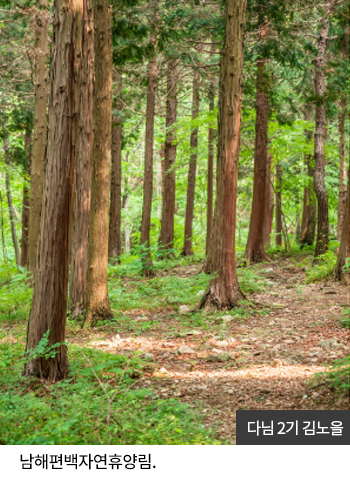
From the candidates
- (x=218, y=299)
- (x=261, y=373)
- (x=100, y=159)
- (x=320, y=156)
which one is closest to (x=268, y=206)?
(x=320, y=156)

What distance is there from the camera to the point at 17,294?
1083 cm

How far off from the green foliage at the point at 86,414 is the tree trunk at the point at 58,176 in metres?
0.47

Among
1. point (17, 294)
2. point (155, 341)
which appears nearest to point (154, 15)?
point (17, 294)

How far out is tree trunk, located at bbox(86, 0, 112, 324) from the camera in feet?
30.2

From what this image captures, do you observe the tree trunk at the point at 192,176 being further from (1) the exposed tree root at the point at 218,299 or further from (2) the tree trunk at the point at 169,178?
(1) the exposed tree root at the point at 218,299

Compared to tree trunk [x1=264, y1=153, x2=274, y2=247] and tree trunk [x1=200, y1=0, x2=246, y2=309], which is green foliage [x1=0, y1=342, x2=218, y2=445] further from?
tree trunk [x1=264, y1=153, x2=274, y2=247]

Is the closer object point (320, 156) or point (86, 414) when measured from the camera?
point (86, 414)

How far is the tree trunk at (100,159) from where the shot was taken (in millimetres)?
9203

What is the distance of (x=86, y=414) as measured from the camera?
15.8 feet

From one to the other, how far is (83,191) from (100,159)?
0.68 meters

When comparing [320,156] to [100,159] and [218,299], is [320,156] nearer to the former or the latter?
[218,299]

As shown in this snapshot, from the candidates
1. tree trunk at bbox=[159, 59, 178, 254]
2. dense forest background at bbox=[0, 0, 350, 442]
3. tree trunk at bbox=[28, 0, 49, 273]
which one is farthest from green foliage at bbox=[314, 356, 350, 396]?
tree trunk at bbox=[159, 59, 178, 254]

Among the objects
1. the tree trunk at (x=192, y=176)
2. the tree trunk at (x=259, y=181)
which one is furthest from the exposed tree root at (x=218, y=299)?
the tree trunk at (x=192, y=176)

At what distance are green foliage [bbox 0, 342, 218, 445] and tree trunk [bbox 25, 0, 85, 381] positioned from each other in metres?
0.47
